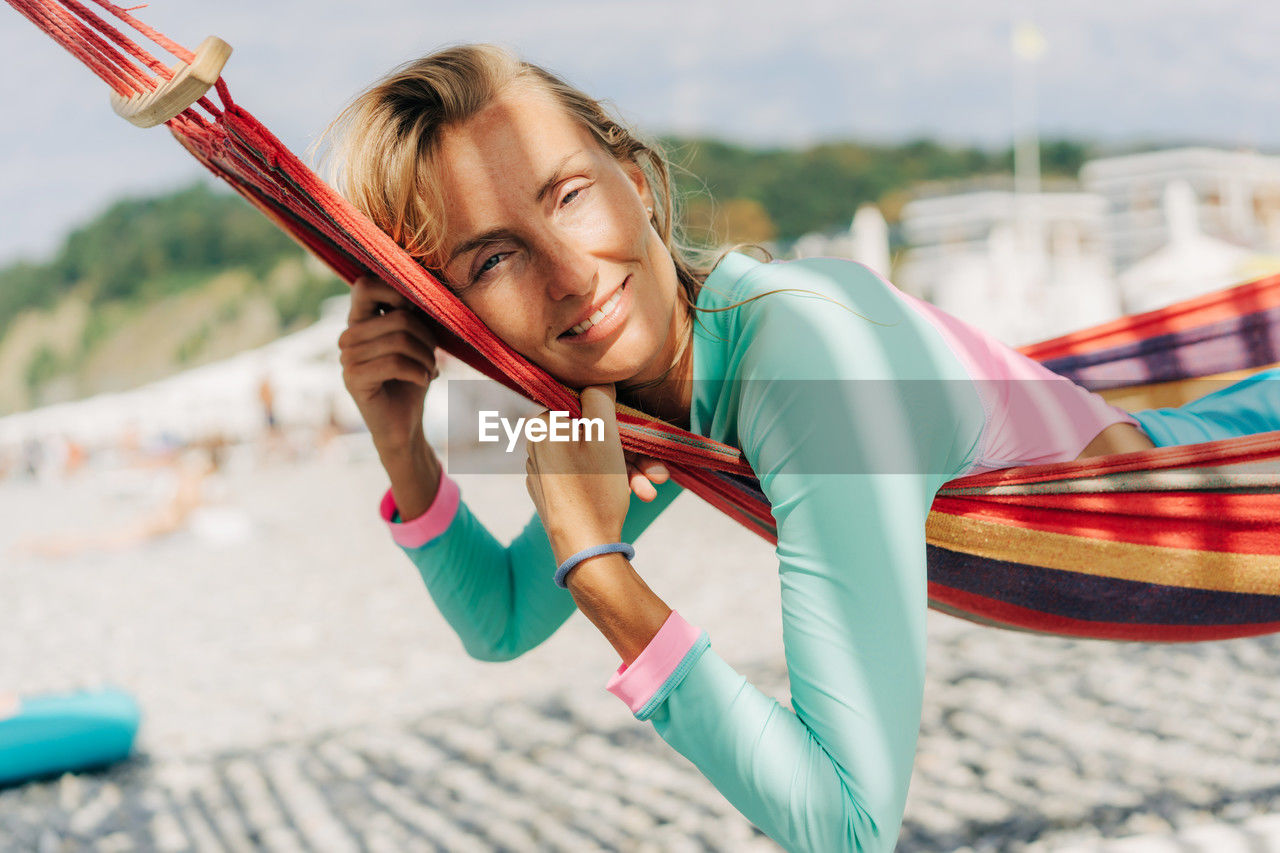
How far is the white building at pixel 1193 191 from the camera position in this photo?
16172 mm

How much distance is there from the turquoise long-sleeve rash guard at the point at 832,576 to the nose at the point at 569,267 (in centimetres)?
20

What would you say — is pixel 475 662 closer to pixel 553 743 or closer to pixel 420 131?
pixel 553 743

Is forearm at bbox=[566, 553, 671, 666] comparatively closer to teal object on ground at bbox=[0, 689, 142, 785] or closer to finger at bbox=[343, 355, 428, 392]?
finger at bbox=[343, 355, 428, 392]

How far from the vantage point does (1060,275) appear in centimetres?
1333

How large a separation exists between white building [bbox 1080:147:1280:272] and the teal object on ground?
14782 mm

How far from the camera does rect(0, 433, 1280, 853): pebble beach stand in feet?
8.27

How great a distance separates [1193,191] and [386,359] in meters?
17.8

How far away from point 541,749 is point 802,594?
2424mm

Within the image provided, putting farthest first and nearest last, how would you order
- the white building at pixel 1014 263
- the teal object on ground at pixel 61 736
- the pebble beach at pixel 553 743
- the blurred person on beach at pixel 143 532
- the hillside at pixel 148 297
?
the hillside at pixel 148 297 < the white building at pixel 1014 263 < the blurred person on beach at pixel 143 532 < the teal object on ground at pixel 61 736 < the pebble beach at pixel 553 743

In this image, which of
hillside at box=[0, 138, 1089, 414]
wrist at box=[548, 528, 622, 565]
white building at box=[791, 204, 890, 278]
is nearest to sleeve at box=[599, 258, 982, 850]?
wrist at box=[548, 528, 622, 565]

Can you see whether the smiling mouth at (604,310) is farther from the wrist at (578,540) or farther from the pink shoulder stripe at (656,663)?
the pink shoulder stripe at (656,663)

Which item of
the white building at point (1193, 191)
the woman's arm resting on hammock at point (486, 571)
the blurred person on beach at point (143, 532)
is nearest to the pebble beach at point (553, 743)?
the woman's arm resting on hammock at point (486, 571)

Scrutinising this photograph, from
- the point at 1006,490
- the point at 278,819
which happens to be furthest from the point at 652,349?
the point at 278,819

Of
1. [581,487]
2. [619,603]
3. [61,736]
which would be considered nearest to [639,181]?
[581,487]
